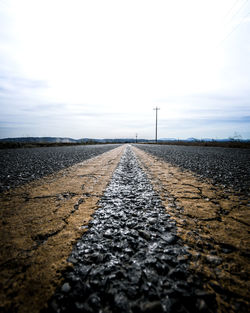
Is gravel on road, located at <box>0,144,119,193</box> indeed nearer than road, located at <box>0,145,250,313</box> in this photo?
No

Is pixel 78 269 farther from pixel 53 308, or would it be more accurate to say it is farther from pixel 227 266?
pixel 227 266

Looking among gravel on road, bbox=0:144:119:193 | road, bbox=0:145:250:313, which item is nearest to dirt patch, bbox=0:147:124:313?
road, bbox=0:145:250:313

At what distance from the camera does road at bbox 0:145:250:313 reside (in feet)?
2.07

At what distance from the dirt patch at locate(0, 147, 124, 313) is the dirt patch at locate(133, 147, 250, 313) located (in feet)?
2.51

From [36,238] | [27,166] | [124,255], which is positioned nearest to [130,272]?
[124,255]

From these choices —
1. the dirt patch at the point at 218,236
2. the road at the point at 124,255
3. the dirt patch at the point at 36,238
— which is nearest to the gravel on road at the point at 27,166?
the dirt patch at the point at 36,238

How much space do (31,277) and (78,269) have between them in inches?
8.8

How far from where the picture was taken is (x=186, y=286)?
69 centimetres

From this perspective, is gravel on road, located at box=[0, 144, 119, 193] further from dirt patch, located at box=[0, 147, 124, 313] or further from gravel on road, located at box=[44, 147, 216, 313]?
gravel on road, located at box=[44, 147, 216, 313]

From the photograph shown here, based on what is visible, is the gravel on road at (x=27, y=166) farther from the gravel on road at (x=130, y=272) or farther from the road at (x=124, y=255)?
the gravel on road at (x=130, y=272)

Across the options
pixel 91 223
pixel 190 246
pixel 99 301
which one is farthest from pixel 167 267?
pixel 91 223

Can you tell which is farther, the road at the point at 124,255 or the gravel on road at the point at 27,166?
the gravel on road at the point at 27,166

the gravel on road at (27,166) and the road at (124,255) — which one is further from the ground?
the gravel on road at (27,166)

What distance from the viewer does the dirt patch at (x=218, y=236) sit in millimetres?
692
